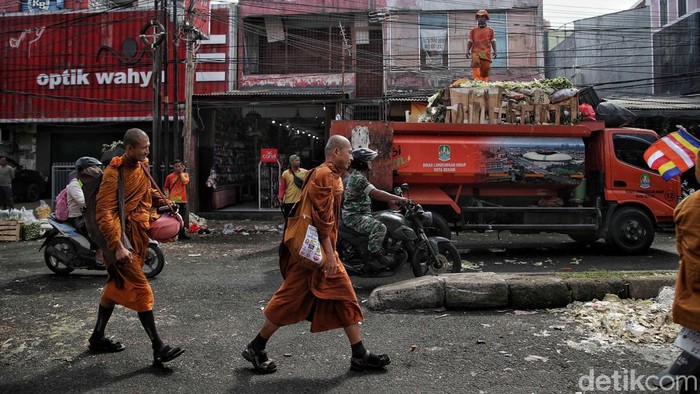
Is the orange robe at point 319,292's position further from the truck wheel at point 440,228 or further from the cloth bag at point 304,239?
the truck wheel at point 440,228

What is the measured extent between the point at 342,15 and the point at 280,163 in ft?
18.7

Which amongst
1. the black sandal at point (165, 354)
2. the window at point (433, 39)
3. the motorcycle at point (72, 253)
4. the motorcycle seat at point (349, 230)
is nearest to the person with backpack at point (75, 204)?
the motorcycle at point (72, 253)

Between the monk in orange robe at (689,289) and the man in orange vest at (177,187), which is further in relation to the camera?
the man in orange vest at (177,187)

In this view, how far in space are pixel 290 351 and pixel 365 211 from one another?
7.91 ft

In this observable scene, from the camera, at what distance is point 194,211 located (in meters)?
15.2

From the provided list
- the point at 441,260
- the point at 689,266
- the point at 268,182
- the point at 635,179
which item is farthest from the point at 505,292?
the point at 268,182

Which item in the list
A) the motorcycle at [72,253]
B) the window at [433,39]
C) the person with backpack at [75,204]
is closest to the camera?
the person with backpack at [75,204]

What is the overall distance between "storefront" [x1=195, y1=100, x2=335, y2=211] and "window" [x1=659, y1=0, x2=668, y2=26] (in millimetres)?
13813

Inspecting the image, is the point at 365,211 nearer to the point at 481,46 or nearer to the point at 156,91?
the point at 481,46

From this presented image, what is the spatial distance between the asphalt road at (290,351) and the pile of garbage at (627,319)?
4.6 inches

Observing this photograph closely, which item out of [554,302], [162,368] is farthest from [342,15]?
[162,368]

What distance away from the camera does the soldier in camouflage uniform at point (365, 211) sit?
5.81 m

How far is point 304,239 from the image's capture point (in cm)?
340

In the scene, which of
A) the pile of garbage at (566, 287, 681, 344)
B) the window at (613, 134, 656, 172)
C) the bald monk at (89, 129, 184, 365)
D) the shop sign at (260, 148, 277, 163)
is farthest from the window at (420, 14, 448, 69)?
the bald monk at (89, 129, 184, 365)
